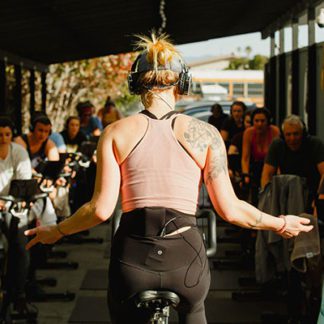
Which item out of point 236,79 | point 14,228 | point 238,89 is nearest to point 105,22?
point 14,228

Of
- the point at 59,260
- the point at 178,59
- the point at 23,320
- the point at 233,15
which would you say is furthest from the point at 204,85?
the point at 178,59

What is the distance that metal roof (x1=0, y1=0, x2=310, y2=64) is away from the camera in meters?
10.8

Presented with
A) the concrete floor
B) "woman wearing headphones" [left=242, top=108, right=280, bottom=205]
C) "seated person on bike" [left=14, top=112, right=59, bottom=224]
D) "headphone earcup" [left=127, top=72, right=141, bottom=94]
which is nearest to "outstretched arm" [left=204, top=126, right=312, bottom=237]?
"headphone earcup" [left=127, top=72, right=141, bottom=94]

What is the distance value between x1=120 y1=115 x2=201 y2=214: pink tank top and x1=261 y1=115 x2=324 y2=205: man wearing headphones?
388 centimetres

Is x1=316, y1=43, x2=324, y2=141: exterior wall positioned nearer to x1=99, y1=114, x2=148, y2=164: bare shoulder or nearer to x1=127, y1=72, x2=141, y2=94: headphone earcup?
x1=127, y1=72, x2=141, y2=94: headphone earcup

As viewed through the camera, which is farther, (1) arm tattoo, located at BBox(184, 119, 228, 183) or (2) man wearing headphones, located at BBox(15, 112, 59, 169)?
(2) man wearing headphones, located at BBox(15, 112, 59, 169)

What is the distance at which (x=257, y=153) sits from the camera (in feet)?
32.8

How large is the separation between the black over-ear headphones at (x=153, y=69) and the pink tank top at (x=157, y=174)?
25 cm

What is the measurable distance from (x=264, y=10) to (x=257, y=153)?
4926 mm

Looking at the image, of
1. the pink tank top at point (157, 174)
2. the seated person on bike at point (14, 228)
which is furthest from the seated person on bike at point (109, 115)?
the pink tank top at point (157, 174)

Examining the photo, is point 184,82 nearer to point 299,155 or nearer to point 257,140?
point 299,155

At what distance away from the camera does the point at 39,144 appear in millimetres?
9180

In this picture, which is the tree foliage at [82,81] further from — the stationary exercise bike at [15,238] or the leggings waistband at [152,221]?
the leggings waistband at [152,221]

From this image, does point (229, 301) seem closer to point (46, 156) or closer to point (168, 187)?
point (46, 156)
